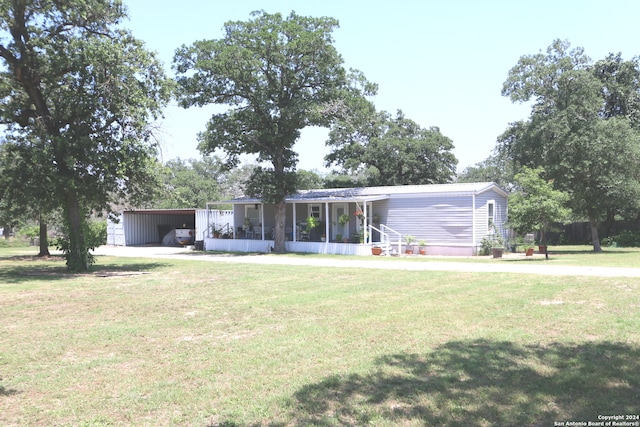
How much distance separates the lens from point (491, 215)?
80.0 ft

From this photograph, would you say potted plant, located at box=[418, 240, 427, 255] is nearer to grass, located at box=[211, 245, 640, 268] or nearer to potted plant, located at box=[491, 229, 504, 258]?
grass, located at box=[211, 245, 640, 268]

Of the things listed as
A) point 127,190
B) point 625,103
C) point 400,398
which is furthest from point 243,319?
point 625,103

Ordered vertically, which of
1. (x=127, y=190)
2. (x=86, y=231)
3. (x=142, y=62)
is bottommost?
(x=86, y=231)

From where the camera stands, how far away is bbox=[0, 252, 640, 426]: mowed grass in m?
4.29

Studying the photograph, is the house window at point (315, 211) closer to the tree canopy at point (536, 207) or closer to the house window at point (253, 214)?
the house window at point (253, 214)

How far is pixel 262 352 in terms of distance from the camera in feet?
20.1

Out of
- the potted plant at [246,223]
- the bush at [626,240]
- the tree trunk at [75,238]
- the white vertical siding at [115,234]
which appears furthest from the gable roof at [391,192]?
the white vertical siding at [115,234]

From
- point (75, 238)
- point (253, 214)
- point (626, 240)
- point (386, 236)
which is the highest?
point (253, 214)

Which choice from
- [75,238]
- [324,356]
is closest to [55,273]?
[75,238]

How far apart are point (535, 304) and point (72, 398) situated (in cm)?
735

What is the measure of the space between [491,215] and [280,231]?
1070cm

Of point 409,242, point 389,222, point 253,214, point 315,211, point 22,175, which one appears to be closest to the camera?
point 22,175

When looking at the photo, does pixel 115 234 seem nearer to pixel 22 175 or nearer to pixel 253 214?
pixel 253 214

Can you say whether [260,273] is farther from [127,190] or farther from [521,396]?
[521,396]
